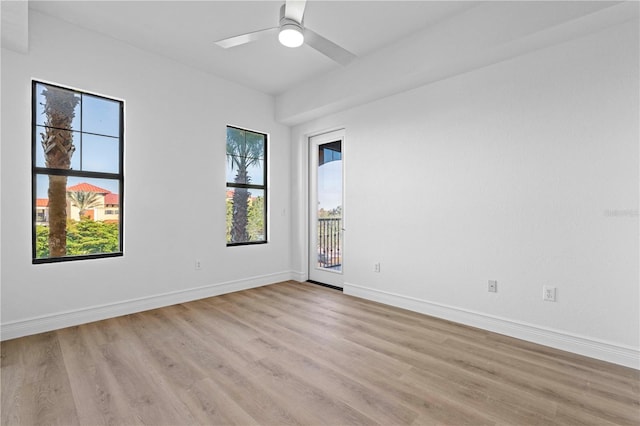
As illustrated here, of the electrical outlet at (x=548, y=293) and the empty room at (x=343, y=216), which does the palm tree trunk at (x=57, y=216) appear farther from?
the electrical outlet at (x=548, y=293)

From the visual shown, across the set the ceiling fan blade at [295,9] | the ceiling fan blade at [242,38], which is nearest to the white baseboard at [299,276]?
the ceiling fan blade at [242,38]

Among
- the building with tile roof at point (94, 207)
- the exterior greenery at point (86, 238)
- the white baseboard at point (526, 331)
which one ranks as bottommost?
the white baseboard at point (526, 331)

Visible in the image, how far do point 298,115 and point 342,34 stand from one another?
1514 mm

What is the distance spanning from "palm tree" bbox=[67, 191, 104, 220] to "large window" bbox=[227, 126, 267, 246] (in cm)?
155

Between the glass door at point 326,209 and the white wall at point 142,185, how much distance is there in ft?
1.91

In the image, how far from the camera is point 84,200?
10.4ft

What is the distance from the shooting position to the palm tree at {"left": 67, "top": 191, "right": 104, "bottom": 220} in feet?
10.2

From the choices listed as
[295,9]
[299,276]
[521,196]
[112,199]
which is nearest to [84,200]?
[112,199]

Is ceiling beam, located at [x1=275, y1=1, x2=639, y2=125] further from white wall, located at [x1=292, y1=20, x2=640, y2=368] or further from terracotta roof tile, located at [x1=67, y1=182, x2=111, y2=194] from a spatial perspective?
terracotta roof tile, located at [x1=67, y1=182, x2=111, y2=194]

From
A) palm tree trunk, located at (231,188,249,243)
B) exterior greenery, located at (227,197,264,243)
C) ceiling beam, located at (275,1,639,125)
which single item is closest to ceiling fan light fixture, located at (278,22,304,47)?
ceiling beam, located at (275,1,639,125)

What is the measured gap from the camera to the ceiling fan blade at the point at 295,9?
1984 mm

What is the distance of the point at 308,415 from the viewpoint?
1724 mm

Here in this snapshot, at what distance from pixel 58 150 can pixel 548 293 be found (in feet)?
15.5

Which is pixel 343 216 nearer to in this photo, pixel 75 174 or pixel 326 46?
pixel 326 46
